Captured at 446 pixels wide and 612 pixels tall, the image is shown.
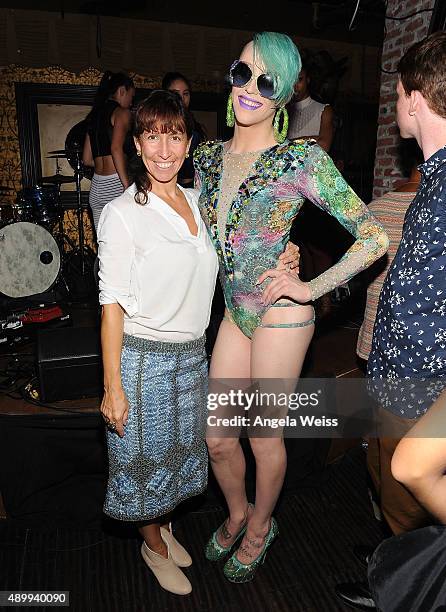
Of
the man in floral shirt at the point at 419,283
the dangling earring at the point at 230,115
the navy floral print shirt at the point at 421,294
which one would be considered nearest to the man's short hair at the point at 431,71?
the man in floral shirt at the point at 419,283

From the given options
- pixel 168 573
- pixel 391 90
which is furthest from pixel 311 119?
pixel 168 573

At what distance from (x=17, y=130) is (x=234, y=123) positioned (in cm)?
585

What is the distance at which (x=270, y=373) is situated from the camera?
77.7 inches

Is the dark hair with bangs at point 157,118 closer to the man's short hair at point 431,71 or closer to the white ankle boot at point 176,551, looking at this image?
the man's short hair at point 431,71

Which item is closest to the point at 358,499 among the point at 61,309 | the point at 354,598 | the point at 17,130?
the point at 354,598

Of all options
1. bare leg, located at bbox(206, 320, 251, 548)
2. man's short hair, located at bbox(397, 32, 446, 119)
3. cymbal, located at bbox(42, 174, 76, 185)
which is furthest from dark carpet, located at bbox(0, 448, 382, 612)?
cymbal, located at bbox(42, 174, 76, 185)

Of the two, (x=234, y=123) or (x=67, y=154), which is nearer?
(x=234, y=123)

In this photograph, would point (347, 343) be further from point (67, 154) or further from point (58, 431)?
point (67, 154)

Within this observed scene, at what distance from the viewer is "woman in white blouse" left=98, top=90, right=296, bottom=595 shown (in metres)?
1.72

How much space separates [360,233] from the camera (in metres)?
1.78

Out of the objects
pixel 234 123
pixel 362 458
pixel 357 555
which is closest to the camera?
pixel 234 123

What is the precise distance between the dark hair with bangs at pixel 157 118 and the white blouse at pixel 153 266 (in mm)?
39

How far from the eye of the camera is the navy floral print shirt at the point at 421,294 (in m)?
1.50

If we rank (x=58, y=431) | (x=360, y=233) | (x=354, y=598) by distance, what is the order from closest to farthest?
(x=360, y=233) < (x=354, y=598) < (x=58, y=431)
